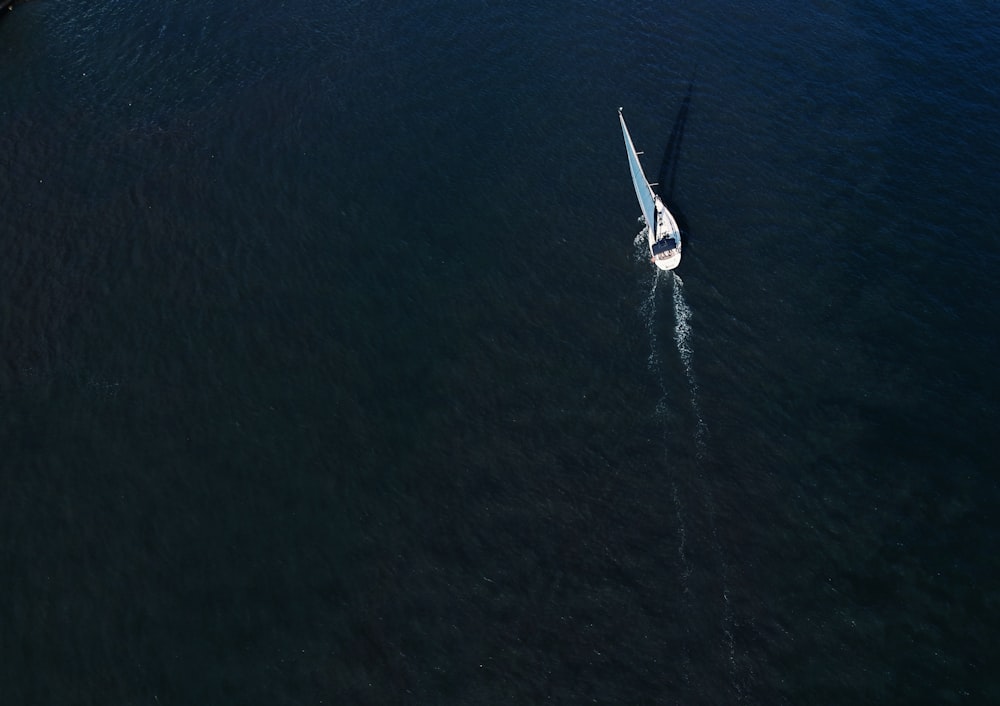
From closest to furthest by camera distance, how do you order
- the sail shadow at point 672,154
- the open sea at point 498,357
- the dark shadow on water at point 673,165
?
the open sea at point 498,357 < the dark shadow on water at point 673,165 < the sail shadow at point 672,154

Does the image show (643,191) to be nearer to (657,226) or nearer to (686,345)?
(657,226)

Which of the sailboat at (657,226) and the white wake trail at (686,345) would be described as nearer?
the white wake trail at (686,345)

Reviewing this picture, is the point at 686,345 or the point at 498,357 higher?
the point at 498,357

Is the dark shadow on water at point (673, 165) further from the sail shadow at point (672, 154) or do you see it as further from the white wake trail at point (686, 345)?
the white wake trail at point (686, 345)

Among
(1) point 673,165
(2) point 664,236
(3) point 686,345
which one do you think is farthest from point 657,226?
(1) point 673,165

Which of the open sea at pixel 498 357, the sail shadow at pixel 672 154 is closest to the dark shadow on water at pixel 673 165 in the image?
the sail shadow at pixel 672 154

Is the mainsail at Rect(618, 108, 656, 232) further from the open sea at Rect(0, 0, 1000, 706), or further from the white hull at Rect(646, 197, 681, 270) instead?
the open sea at Rect(0, 0, 1000, 706)

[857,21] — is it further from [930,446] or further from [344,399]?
[344,399]

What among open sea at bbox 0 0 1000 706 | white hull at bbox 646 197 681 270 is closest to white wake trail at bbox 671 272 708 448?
open sea at bbox 0 0 1000 706
